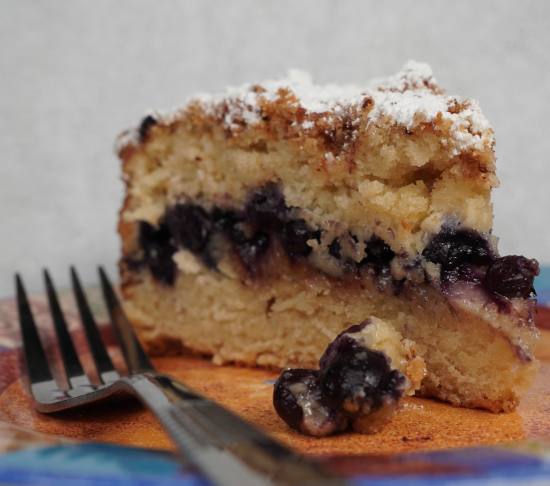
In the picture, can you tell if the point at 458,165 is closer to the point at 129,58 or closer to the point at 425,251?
the point at 425,251

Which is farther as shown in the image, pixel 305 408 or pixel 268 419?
pixel 268 419

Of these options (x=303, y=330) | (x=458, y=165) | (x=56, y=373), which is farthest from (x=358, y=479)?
(x=56, y=373)

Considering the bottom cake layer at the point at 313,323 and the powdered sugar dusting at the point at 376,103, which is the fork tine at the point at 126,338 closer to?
the bottom cake layer at the point at 313,323

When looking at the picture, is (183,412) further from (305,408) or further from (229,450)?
(305,408)

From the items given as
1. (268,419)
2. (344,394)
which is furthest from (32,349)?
(344,394)

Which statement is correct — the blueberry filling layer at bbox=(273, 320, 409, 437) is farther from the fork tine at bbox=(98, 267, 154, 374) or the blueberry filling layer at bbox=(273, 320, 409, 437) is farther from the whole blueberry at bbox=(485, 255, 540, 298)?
the fork tine at bbox=(98, 267, 154, 374)

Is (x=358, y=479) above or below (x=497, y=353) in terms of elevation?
below
